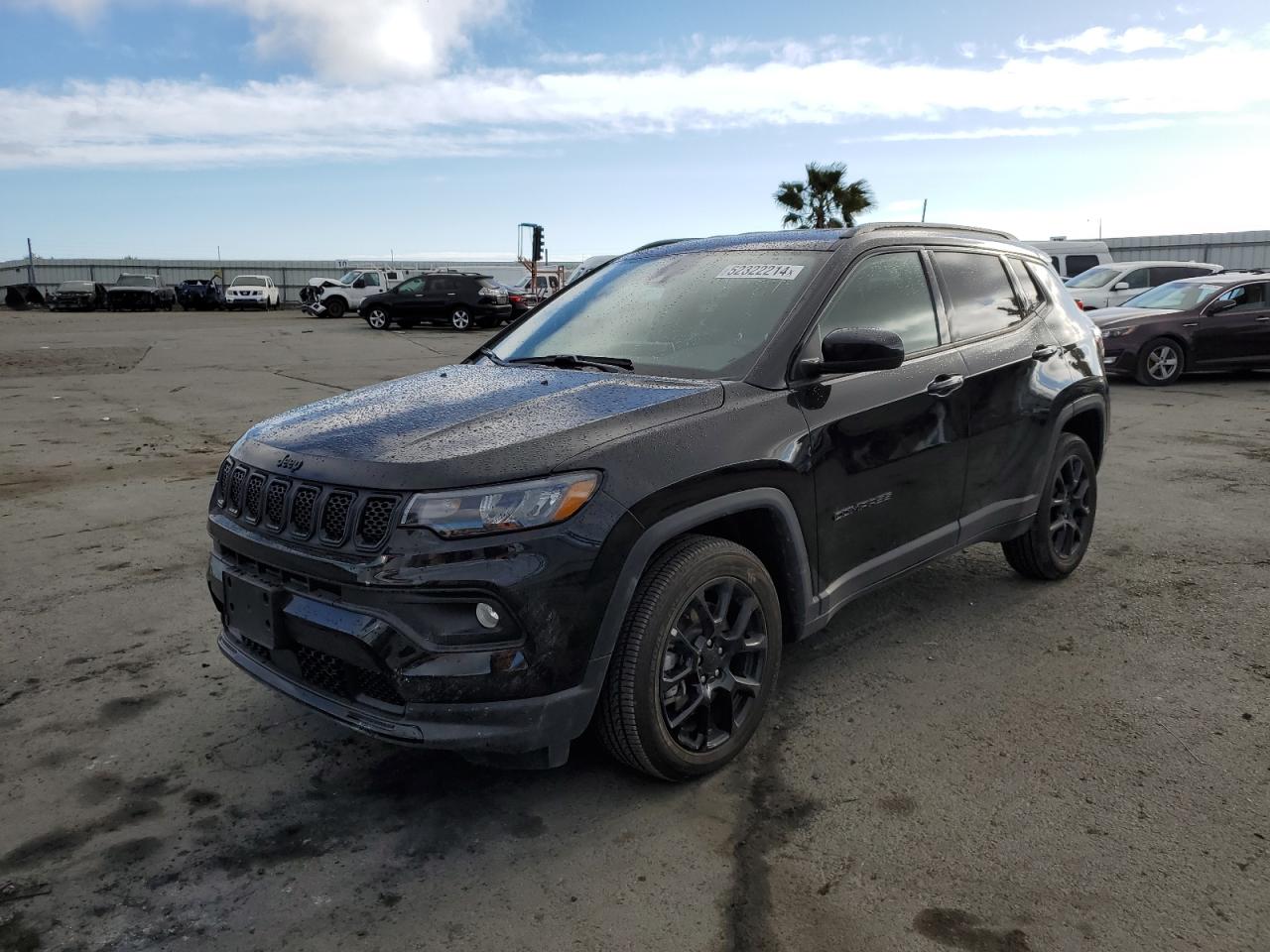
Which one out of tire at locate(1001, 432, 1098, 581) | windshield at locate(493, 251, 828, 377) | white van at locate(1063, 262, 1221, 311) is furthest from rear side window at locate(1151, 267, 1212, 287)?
windshield at locate(493, 251, 828, 377)

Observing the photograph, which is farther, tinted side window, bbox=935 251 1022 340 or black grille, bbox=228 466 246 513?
tinted side window, bbox=935 251 1022 340

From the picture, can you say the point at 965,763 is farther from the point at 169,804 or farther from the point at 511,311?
the point at 511,311

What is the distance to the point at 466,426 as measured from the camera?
9.73 ft

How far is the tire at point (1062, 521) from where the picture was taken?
4750mm

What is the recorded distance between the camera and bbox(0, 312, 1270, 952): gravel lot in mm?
2488

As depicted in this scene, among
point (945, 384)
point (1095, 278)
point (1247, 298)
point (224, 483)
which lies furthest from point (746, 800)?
point (1095, 278)

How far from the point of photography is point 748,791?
310 centimetres

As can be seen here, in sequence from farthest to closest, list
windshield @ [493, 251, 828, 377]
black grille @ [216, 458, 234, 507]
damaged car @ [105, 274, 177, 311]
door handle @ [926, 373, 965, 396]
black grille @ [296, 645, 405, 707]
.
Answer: damaged car @ [105, 274, 177, 311], door handle @ [926, 373, 965, 396], windshield @ [493, 251, 828, 377], black grille @ [216, 458, 234, 507], black grille @ [296, 645, 405, 707]

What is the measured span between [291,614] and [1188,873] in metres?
2.53

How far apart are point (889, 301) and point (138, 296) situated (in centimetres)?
4182

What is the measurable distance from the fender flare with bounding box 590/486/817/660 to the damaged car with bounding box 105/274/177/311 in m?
42.1

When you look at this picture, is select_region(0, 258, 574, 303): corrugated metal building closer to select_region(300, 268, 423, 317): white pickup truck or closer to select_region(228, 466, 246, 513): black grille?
select_region(300, 268, 423, 317): white pickup truck

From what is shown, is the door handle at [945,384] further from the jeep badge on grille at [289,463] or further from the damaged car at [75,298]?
the damaged car at [75,298]

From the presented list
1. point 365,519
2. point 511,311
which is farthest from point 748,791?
point 511,311
